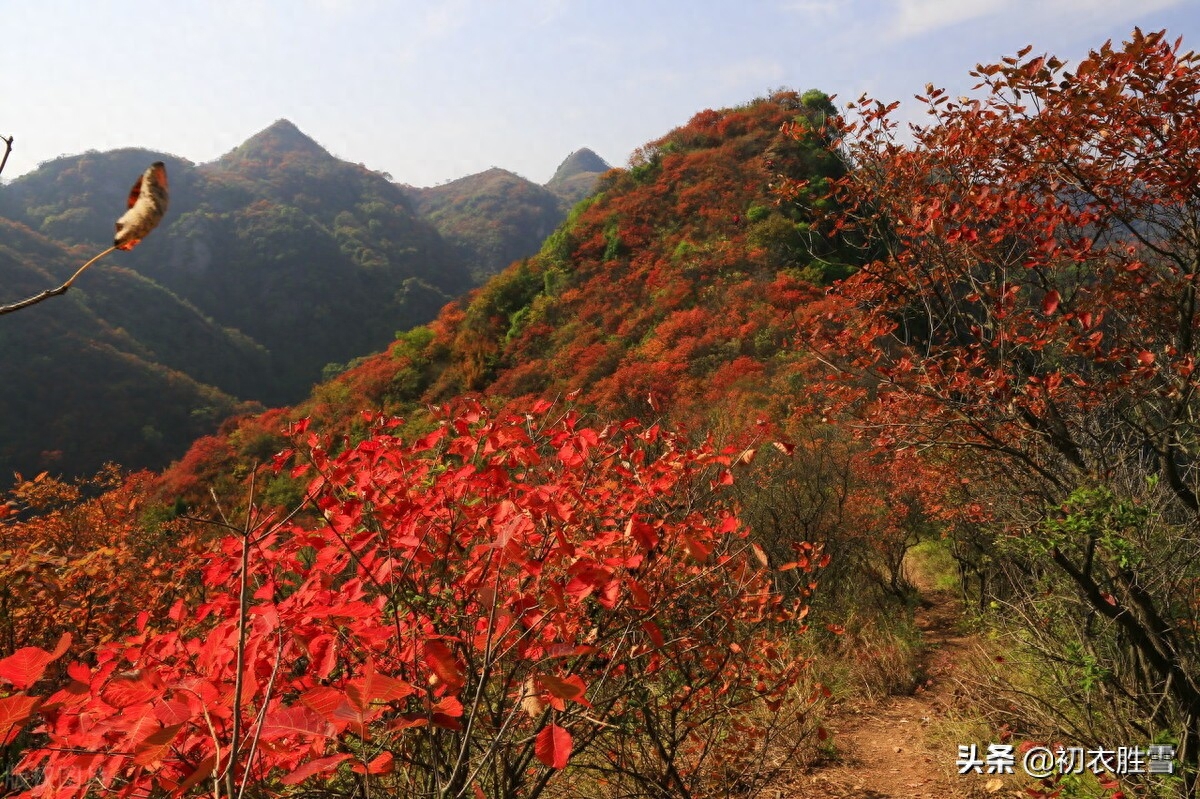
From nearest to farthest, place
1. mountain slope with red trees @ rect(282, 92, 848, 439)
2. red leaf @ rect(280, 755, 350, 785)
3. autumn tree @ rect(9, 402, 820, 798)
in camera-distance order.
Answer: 1. red leaf @ rect(280, 755, 350, 785)
2. autumn tree @ rect(9, 402, 820, 798)
3. mountain slope with red trees @ rect(282, 92, 848, 439)

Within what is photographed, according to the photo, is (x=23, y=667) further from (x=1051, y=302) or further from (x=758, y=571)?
(x=1051, y=302)

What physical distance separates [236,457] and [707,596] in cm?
2108

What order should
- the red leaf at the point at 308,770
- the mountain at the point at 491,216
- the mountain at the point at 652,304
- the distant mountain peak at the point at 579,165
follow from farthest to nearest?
1. the distant mountain peak at the point at 579,165
2. the mountain at the point at 491,216
3. the mountain at the point at 652,304
4. the red leaf at the point at 308,770

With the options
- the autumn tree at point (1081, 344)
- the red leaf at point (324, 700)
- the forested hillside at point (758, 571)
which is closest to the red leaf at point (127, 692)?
the forested hillside at point (758, 571)

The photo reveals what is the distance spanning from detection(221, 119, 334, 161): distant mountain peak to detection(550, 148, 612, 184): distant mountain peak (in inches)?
1618

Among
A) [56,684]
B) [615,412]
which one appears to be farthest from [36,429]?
[56,684]

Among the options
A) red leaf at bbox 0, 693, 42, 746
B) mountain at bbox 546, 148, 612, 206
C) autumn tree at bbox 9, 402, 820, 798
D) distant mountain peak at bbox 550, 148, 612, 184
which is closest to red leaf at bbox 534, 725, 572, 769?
autumn tree at bbox 9, 402, 820, 798

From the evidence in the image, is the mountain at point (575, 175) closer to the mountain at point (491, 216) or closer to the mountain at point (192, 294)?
the mountain at point (491, 216)

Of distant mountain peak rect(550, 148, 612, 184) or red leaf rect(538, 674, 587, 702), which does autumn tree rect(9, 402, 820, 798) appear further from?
distant mountain peak rect(550, 148, 612, 184)

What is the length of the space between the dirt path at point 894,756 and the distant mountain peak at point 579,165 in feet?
371

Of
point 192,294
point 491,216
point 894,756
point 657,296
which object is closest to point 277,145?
point 491,216

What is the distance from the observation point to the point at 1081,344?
3.06 meters

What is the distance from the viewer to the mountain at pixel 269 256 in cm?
4822

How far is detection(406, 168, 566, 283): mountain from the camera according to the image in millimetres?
73688
